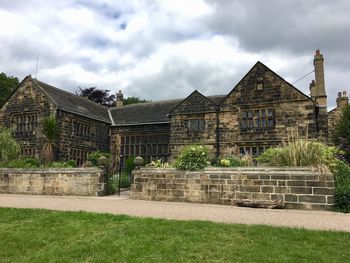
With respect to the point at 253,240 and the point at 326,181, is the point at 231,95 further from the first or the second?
the point at 253,240

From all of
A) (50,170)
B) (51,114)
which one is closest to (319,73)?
(50,170)

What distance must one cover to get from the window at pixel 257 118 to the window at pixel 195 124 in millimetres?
2981

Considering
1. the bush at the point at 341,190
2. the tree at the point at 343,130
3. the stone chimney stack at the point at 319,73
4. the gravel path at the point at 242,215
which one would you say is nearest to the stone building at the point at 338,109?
the tree at the point at 343,130

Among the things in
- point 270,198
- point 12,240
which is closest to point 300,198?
point 270,198

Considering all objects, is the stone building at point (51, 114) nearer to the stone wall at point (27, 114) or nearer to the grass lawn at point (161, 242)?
the stone wall at point (27, 114)

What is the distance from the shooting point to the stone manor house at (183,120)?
67.5 feet

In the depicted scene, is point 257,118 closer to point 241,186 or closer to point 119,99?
point 241,186

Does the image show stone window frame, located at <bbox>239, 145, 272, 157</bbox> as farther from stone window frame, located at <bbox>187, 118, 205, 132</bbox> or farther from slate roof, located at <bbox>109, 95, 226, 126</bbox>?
slate roof, located at <bbox>109, 95, 226, 126</bbox>

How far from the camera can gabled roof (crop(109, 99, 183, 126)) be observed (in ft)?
86.6

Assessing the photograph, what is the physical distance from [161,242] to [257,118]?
1717cm

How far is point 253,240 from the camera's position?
18.2 ft

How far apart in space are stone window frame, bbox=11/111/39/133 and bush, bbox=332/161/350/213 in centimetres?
2097

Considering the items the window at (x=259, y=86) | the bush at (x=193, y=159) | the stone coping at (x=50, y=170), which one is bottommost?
the stone coping at (x=50, y=170)

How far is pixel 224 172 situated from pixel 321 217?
349 cm
